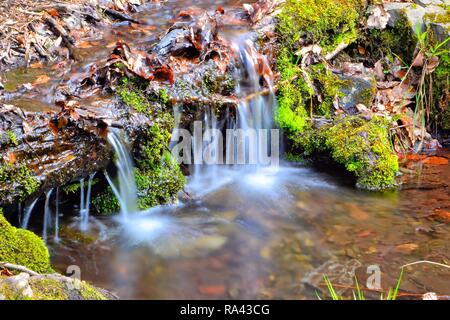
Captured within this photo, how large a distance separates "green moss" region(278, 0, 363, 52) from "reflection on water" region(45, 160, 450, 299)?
223 cm

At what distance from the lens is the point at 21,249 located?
136 inches

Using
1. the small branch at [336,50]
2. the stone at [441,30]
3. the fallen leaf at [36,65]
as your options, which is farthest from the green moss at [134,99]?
the stone at [441,30]

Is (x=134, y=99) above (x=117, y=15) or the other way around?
the other way around

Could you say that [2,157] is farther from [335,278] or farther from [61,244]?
[335,278]

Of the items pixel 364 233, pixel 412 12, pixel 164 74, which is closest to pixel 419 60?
pixel 412 12

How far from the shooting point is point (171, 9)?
7.38 m

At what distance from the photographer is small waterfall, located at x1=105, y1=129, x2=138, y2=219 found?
4617 mm

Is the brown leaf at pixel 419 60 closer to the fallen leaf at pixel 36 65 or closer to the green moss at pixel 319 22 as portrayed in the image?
the green moss at pixel 319 22

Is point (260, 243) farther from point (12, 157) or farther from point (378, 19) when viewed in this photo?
point (378, 19)

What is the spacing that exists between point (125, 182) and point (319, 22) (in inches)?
147
